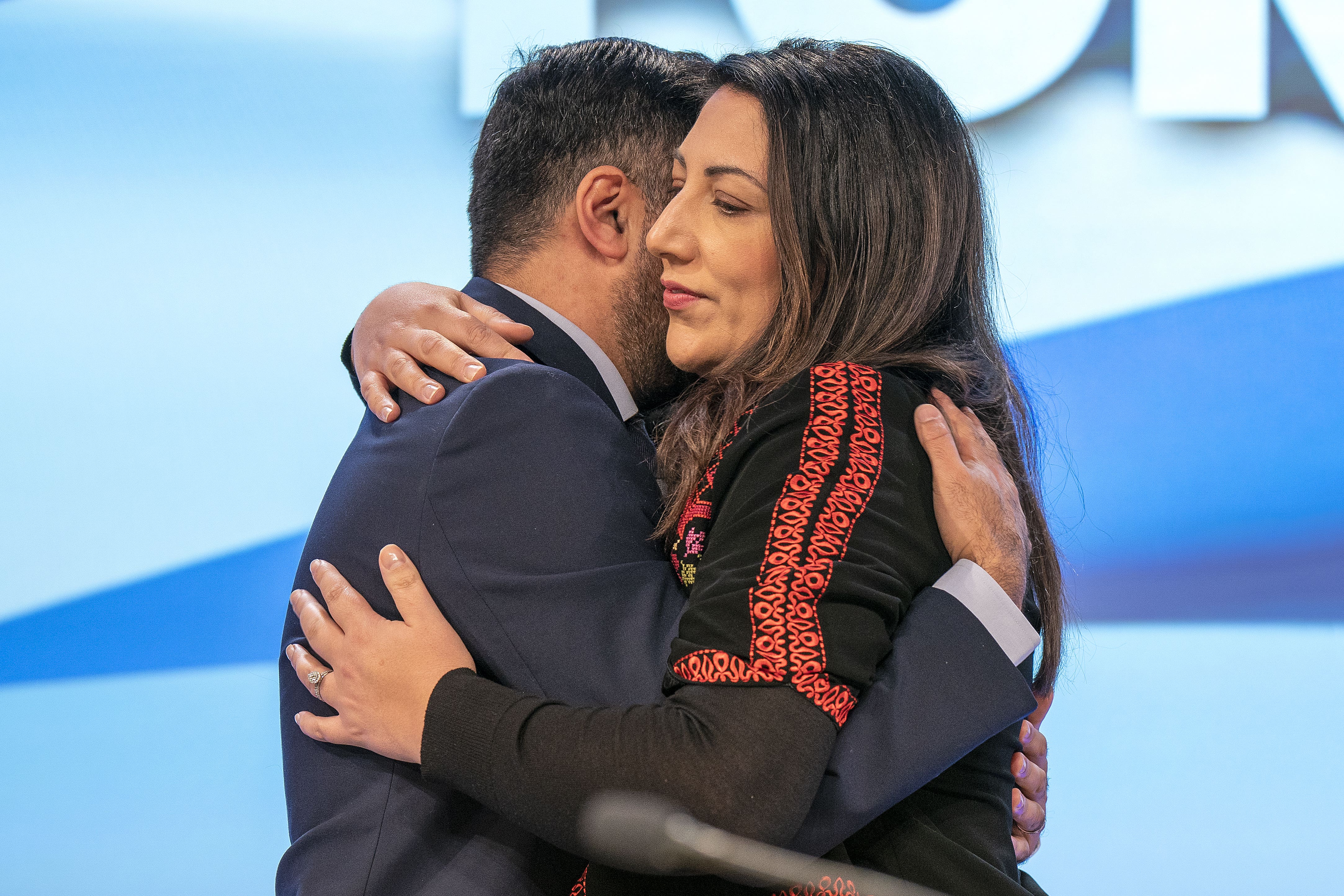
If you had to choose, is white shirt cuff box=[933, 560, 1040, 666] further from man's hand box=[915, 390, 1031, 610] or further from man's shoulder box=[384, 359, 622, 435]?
man's shoulder box=[384, 359, 622, 435]

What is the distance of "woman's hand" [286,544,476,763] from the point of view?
3.57ft

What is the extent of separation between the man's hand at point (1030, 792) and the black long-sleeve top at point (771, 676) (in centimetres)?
27

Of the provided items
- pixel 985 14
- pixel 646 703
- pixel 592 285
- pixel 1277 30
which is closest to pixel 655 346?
pixel 592 285

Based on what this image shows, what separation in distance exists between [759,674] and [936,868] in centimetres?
32

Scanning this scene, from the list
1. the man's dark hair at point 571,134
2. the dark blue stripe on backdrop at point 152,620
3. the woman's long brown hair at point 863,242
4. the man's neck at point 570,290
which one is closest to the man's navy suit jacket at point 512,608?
the woman's long brown hair at point 863,242

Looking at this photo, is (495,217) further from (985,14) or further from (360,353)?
(985,14)

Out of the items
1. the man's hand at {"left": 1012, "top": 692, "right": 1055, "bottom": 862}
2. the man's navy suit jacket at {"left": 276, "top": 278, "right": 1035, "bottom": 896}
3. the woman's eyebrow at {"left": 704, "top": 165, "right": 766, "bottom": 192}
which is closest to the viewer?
the man's navy suit jacket at {"left": 276, "top": 278, "right": 1035, "bottom": 896}

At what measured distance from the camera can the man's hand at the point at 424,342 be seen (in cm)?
125

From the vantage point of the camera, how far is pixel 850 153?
49.3 inches

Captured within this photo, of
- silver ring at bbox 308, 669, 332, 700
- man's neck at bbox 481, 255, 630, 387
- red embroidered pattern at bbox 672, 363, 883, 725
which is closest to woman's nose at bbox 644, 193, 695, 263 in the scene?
man's neck at bbox 481, 255, 630, 387

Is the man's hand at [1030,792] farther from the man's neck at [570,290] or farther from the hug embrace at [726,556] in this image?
the man's neck at [570,290]

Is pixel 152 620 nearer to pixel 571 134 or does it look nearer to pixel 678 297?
pixel 571 134

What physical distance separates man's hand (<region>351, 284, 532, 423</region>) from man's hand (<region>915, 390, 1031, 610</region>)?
44 cm

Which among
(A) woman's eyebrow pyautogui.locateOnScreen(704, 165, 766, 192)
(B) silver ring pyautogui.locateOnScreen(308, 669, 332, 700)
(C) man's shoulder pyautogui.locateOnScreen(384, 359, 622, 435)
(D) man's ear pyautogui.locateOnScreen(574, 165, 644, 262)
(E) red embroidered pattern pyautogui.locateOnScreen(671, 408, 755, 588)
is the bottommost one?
(B) silver ring pyautogui.locateOnScreen(308, 669, 332, 700)
